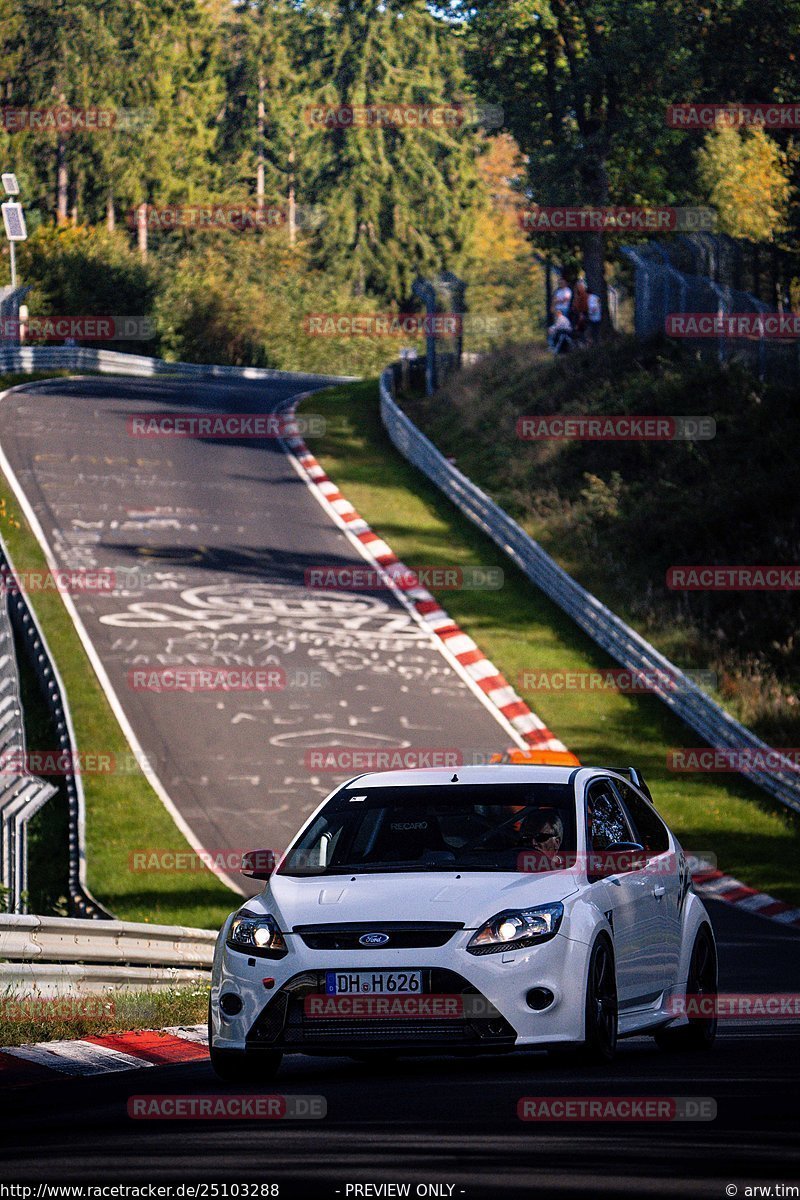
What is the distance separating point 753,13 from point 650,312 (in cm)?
1091

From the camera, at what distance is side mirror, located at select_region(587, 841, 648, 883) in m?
8.83

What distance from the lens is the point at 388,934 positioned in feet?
26.4

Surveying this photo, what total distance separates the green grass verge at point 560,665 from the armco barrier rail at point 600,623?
19cm

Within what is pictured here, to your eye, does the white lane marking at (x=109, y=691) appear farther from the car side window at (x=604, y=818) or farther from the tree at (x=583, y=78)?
the tree at (x=583, y=78)

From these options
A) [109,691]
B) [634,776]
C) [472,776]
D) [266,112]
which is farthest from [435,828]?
[266,112]

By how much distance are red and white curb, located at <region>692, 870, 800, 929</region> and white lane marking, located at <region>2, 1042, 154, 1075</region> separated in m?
9.74

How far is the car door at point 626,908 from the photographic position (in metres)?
8.77

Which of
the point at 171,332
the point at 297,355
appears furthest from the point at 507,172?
the point at 171,332

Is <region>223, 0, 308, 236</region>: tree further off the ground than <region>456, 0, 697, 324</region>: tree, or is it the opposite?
<region>223, 0, 308, 236</region>: tree

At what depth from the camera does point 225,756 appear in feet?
73.9

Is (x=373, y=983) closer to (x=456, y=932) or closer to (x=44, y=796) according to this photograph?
(x=456, y=932)

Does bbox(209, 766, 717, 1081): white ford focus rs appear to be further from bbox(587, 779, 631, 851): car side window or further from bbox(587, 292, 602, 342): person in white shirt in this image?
bbox(587, 292, 602, 342): person in white shirt

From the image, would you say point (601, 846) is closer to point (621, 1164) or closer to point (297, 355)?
point (621, 1164)

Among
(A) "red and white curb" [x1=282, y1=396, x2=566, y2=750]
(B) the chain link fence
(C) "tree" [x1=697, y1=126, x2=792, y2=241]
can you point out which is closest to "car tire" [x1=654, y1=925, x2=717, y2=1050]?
(A) "red and white curb" [x1=282, y1=396, x2=566, y2=750]
